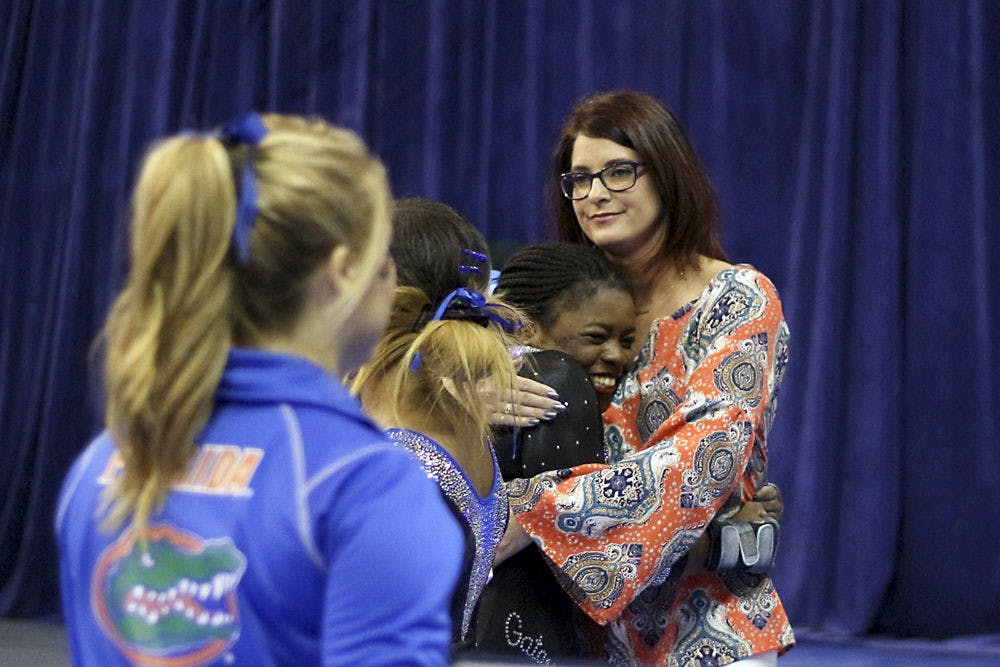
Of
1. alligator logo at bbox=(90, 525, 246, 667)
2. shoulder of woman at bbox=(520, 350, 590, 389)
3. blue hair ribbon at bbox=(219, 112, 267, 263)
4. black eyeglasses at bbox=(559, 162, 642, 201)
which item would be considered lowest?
shoulder of woman at bbox=(520, 350, 590, 389)

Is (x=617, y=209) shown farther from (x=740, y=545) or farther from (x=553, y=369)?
(x=740, y=545)

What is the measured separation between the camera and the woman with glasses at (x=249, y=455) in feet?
2.50

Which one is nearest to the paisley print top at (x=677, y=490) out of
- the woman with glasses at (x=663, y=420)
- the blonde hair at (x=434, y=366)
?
the woman with glasses at (x=663, y=420)

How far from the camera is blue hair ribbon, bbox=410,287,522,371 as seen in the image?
53.6 inches

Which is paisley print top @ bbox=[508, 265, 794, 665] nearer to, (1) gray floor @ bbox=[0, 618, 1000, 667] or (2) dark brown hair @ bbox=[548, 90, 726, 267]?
(2) dark brown hair @ bbox=[548, 90, 726, 267]

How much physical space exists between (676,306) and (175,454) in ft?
3.75

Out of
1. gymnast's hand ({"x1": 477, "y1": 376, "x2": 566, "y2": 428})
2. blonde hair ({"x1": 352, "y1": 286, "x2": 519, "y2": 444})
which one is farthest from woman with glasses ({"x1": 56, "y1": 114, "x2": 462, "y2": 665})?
gymnast's hand ({"x1": 477, "y1": 376, "x2": 566, "y2": 428})

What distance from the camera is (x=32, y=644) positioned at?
12.7 feet

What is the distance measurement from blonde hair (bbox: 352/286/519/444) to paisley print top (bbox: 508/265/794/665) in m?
0.28

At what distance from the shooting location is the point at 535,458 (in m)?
1.67

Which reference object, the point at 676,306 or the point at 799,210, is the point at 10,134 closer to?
the point at 799,210

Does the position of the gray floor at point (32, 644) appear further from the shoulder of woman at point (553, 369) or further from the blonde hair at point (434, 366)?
the blonde hair at point (434, 366)

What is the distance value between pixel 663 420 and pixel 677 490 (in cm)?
14

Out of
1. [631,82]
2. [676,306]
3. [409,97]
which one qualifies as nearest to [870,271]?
[631,82]
